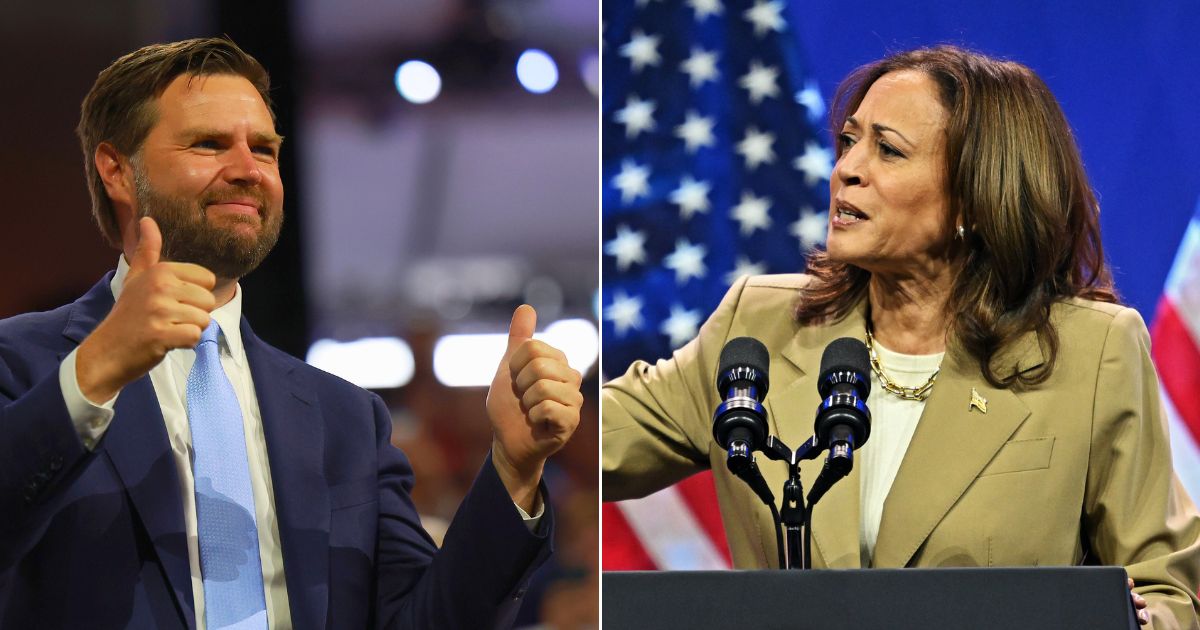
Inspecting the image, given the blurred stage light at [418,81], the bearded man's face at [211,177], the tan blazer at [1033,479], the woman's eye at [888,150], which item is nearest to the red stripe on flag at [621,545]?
the tan blazer at [1033,479]

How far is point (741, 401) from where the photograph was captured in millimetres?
1959

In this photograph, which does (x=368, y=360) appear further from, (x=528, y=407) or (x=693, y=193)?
(x=693, y=193)

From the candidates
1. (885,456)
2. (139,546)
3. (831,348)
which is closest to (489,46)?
(831,348)

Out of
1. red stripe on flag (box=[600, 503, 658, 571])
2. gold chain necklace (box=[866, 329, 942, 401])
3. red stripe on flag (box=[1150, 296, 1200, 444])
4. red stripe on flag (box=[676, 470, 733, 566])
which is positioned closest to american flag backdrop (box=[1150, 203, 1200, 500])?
red stripe on flag (box=[1150, 296, 1200, 444])

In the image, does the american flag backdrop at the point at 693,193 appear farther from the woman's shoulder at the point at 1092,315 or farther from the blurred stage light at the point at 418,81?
the blurred stage light at the point at 418,81

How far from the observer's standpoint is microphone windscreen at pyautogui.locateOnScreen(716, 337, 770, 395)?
6.63 ft

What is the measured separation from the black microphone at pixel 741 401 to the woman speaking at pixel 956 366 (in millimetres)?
537

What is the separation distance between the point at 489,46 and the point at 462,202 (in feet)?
0.88

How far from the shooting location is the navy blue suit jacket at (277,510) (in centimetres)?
155

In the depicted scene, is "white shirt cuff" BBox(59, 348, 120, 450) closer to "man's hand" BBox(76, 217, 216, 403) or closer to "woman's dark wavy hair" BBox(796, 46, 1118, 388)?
"man's hand" BBox(76, 217, 216, 403)

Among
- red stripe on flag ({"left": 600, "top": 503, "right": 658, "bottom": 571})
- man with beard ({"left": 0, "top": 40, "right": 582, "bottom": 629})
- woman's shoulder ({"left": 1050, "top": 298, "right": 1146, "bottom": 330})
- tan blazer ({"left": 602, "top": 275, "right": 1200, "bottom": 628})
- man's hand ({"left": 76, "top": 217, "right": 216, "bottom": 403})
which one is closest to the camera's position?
man's hand ({"left": 76, "top": 217, "right": 216, "bottom": 403})

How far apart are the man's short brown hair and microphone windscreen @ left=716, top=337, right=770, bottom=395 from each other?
863 millimetres

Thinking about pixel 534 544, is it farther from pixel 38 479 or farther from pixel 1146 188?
pixel 1146 188

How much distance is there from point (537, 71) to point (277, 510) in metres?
0.80
